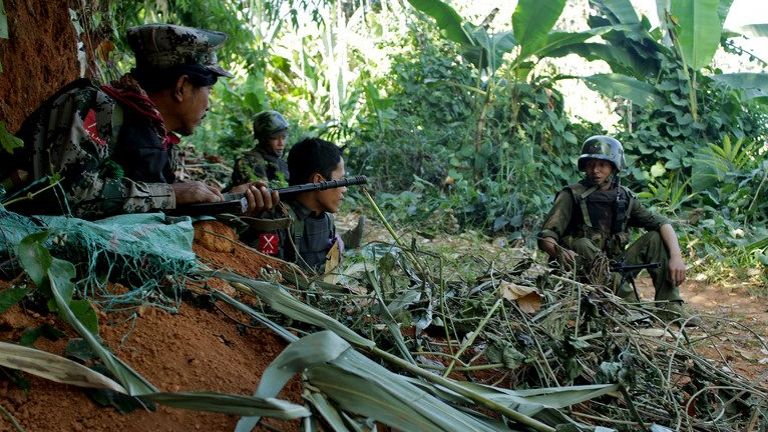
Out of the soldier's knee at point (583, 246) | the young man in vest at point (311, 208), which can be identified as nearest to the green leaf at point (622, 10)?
the soldier's knee at point (583, 246)

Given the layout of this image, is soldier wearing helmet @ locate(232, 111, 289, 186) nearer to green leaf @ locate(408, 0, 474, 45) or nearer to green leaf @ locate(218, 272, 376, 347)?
green leaf @ locate(408, 0, 474, 45)

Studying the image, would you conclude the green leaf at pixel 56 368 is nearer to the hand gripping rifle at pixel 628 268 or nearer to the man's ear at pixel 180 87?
the man's ear at pixel 180 87

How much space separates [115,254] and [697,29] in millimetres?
9051

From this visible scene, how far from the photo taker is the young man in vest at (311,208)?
4004 mm

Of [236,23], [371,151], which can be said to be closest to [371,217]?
[371,151]

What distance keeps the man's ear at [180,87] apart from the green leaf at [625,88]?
8.06 meters

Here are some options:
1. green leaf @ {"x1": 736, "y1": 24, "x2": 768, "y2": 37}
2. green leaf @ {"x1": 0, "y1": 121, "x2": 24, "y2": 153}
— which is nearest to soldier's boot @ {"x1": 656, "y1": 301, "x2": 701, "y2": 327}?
green leaf @ {"x1": 0, "y1": 121, "x2": 24, "y2": 153}

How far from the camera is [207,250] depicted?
3025mm

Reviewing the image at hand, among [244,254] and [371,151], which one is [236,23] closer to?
[371,151]

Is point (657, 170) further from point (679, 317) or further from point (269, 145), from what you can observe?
point (679, 317)

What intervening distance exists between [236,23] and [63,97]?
15.5 feet

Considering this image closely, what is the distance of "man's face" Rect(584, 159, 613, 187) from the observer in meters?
5.93

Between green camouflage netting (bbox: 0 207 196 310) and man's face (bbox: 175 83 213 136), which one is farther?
man's face (bbox: 175 83 213 136)

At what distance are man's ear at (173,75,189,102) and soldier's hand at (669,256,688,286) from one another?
373 centimetres
